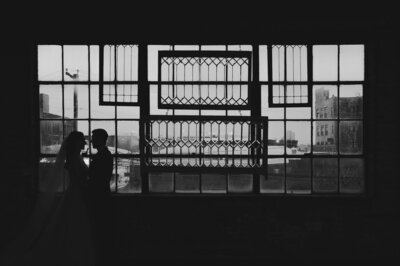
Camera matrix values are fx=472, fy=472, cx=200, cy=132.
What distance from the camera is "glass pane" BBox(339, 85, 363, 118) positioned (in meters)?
5.84

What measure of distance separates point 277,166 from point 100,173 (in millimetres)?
2248

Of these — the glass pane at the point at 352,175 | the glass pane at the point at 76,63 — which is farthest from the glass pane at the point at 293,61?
the glass pane at the point at 76,63

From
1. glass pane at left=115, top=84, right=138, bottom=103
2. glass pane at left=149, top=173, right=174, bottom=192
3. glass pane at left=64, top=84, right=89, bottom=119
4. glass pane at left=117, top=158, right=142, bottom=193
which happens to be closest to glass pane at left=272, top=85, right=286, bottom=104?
glass pane at left=149, top=173, right=174, bottom=192

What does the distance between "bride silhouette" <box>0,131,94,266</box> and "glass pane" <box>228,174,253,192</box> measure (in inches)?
71.1

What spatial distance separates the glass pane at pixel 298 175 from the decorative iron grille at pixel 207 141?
0.44 m

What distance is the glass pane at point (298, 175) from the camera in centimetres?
586

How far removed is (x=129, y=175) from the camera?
5.92 metres

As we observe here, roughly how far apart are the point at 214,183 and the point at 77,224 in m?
1.76

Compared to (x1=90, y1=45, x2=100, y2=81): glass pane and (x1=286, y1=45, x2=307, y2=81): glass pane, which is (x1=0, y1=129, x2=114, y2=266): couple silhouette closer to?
(x1=90, y1=45, x2=100, y2=81): glass pane

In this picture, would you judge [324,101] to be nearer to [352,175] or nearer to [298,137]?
[298,137]

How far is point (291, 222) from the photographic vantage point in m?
5.76

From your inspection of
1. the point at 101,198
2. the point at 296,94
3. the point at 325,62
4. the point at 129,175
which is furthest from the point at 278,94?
A: the point at 101,198
